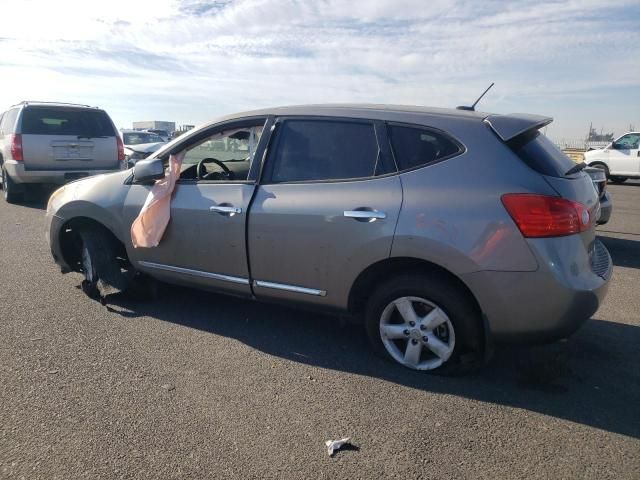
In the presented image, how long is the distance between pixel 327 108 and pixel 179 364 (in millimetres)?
2077

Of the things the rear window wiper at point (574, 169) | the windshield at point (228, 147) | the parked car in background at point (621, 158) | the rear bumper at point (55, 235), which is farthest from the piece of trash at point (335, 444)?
the parked car in background at point (621, 158)

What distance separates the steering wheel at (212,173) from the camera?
4.48m

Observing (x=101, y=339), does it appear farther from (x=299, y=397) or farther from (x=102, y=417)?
(x=299, y=397)

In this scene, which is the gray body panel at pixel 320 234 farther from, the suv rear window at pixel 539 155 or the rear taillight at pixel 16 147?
the rear taillight at pixel 16 147

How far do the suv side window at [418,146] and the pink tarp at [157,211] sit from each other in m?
1.84

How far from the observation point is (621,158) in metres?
17.5

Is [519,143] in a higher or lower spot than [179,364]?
higher

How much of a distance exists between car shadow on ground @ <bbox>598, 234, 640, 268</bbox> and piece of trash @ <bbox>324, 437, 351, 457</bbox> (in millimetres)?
5103

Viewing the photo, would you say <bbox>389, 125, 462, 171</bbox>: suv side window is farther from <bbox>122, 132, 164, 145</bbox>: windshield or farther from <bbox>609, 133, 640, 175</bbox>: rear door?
<bbox>122, 132, 164, 145</bbox>: windshield

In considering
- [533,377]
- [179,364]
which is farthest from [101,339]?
[533,377]

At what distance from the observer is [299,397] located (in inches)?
128

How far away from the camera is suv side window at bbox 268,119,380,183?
361 cm

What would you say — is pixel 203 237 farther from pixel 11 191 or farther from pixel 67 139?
pixel 11 191

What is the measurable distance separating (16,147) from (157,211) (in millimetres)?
7211
